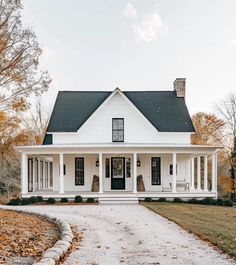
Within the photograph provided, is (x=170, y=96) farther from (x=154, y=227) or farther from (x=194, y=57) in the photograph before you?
(x=154, y=227)

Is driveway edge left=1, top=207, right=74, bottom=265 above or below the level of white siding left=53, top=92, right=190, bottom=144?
below

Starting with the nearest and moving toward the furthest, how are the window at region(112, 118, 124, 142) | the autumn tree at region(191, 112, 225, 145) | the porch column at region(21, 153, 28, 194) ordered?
the porch column at region(21, 153, 28, 194) < the window at region(112, 118, 124, 142) < the autumn tree at region(191, 112, 225, 145)

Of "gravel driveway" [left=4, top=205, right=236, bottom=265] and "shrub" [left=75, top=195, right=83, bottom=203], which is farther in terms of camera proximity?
"shrub" [left=75, top=195, right=83, bottom=203]

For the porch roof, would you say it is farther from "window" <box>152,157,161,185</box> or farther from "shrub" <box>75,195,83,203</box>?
"shrub" <box>75,195,83,203</box>

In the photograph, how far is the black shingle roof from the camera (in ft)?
88.8

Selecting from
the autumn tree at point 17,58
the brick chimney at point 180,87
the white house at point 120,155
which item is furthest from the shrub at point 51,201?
the brick chimney at point 180,87

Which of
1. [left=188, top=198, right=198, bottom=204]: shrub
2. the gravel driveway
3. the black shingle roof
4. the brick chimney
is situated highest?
the brick chimney

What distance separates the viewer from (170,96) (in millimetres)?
29484

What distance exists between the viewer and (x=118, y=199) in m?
22.7

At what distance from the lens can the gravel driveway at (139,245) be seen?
24.7 feet

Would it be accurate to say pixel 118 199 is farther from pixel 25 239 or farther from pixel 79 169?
pixel 25 239

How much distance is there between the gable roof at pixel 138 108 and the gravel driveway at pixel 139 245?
14.2 m

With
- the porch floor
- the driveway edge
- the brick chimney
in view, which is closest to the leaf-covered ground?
the driveway edge

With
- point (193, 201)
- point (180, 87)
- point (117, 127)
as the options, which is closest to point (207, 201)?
point (193, 201)
